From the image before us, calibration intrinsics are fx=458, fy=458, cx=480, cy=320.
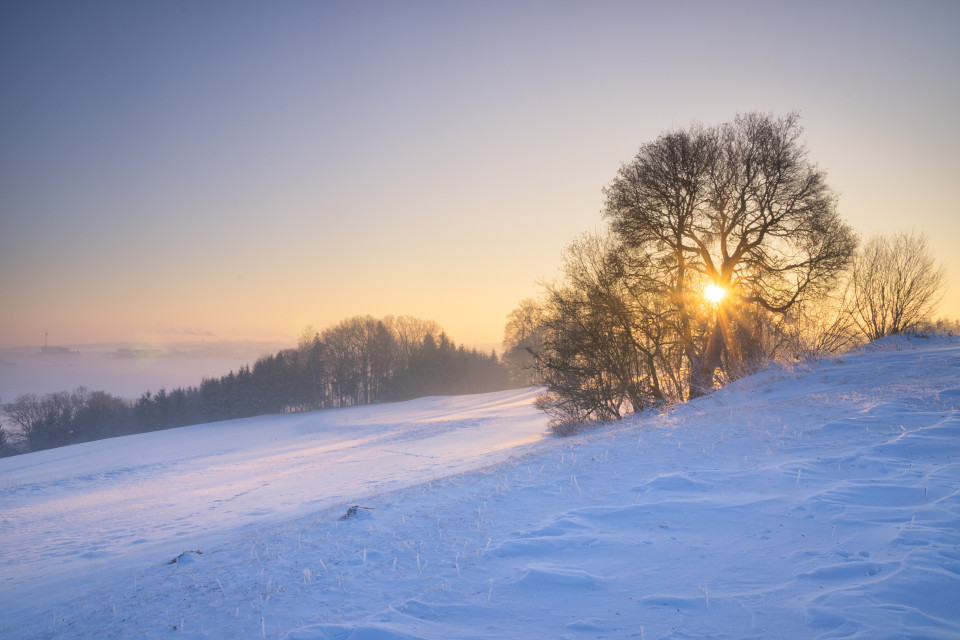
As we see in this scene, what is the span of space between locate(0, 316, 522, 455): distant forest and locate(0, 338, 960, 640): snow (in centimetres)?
4882

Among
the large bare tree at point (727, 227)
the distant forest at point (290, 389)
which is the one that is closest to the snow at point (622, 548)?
the large bare tree at point (727, 227)

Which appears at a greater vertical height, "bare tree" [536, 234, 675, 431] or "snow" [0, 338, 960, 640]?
"bare tree" [536, 234, 675, 431]

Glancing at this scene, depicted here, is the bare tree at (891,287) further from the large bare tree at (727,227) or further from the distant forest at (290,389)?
the distant forest at (290,389)

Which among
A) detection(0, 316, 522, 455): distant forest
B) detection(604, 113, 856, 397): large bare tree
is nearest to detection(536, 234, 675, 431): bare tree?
detection(604, 113, 856, 397): large bare tree

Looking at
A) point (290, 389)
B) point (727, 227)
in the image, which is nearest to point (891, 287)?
point (727, 227)

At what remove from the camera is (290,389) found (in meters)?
58.0

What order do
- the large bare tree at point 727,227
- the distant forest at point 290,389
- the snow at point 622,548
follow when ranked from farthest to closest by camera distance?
the distant forest at point 290,389 < the large bare tree at point 727,227 < the snow at point 622,548

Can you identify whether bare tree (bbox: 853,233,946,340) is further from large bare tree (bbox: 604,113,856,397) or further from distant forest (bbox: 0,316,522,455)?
distant forest (bbox: 0,316,522,455)

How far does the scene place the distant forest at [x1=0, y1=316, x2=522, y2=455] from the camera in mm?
57062

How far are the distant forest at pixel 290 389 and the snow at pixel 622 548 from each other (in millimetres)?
48824

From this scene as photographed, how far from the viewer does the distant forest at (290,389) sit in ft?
187

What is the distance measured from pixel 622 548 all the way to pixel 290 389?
59.7 m

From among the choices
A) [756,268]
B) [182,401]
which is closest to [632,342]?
[756,268]

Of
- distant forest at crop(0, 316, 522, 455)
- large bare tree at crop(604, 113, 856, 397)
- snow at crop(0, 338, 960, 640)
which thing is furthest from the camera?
distant forest at crop(0, 316, 522, 455)
